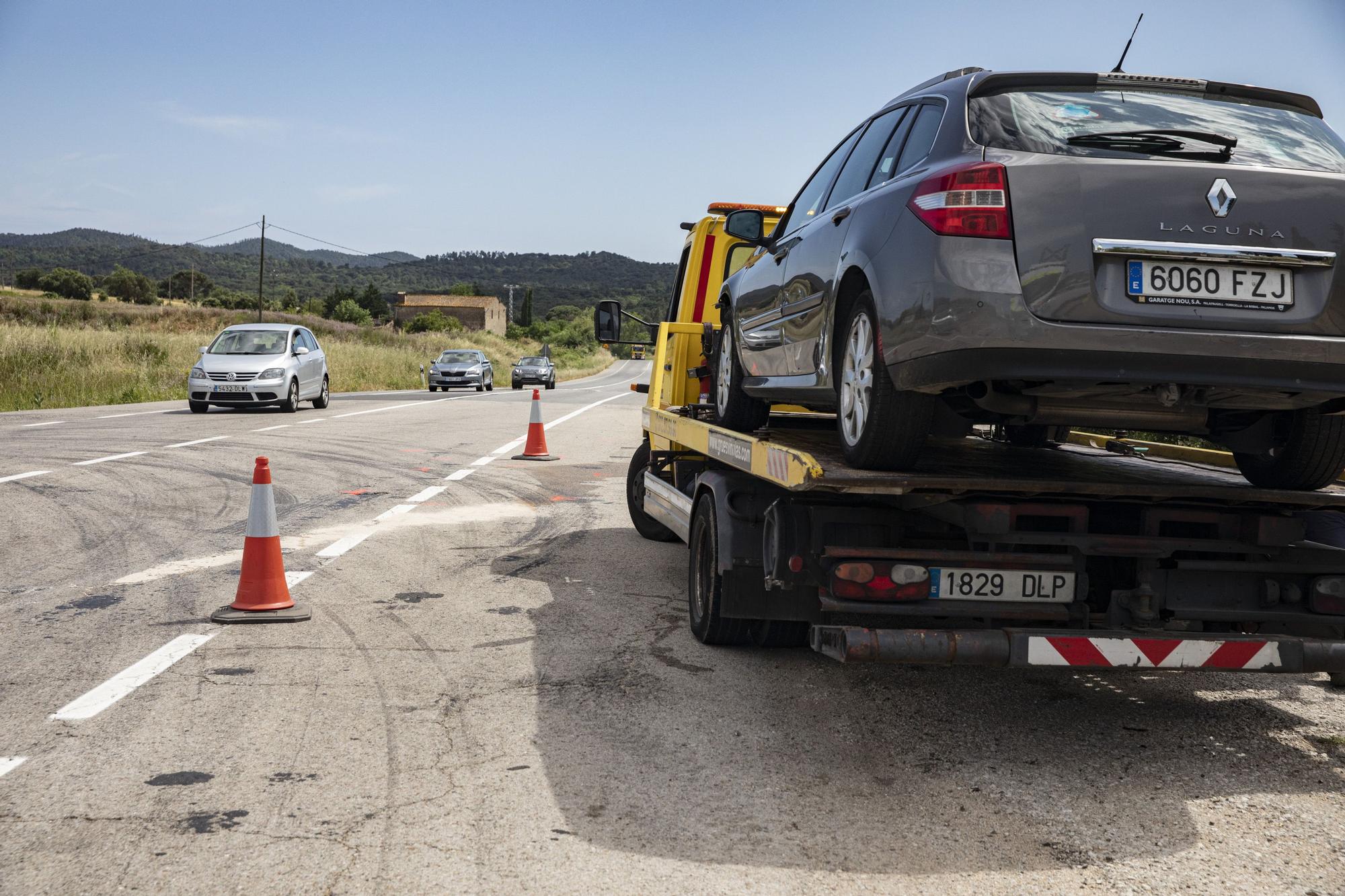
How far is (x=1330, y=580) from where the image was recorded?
4461 millimetres

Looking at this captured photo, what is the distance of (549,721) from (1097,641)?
6.65 ft

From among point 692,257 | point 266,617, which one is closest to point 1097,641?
point 266,617

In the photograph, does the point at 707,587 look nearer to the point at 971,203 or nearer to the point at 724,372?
the point at 724,372

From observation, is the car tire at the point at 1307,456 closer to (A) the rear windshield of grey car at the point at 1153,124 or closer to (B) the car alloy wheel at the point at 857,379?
(A) the rear windshield of grey car at the point at 1153,124

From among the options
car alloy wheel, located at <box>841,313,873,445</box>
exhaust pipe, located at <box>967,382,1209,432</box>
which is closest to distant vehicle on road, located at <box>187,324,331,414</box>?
car alloy wheel, located at <box>841,313,873,445</box>

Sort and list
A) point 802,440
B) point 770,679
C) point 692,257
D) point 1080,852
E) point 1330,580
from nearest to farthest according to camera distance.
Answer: point 1080,852 < point 1330,580 < point 770,679 < point 802,440 < point 692,257

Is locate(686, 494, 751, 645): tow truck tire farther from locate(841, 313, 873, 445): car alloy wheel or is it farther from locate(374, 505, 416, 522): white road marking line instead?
locate(374, 505, 416, 522): white road marking line

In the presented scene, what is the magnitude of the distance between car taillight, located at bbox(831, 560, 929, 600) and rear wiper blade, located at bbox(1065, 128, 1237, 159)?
1.63m

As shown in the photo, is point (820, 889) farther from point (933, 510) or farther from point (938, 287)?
point (938, 287)

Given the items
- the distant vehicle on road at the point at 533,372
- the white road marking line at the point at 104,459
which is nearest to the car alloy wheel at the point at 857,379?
the white road marking line at the point at 104,459

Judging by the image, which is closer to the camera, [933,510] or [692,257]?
[933,510]

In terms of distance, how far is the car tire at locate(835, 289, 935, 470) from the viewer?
454cm

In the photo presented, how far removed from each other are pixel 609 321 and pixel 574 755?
601cm

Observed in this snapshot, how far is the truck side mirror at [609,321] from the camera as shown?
9672 mm
